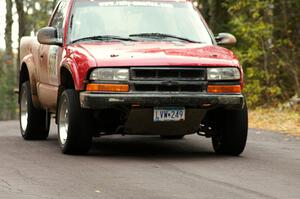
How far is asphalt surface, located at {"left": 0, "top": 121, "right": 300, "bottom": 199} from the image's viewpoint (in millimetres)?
7016

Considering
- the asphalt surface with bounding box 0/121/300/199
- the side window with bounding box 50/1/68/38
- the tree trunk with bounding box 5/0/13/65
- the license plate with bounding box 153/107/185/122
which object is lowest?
the tree trunk with bounding box 5/0/13/65

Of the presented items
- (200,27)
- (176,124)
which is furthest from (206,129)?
(200,27)

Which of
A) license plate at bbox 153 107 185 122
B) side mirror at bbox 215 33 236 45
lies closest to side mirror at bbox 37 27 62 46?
license plate at bbox 153 107 185 122

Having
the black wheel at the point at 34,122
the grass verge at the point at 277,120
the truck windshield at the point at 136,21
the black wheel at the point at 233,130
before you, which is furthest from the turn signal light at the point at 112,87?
the grass verge at the point at 277,120

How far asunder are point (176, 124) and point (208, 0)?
15563 millimetres

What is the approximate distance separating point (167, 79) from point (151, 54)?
34cm

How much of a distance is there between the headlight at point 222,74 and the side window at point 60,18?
231 cm

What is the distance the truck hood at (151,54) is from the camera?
9039 mm

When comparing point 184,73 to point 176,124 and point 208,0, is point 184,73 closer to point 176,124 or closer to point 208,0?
point 176,124

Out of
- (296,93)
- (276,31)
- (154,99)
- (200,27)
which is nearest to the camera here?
(154,99)

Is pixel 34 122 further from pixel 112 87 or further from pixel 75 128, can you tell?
pixel 112 87

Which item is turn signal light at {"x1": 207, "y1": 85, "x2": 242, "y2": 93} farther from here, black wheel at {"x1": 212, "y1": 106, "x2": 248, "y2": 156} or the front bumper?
black wheel at {"x1": 212, "y1": 106, "x2": 248, "y2": 156}

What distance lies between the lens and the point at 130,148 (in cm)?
1081

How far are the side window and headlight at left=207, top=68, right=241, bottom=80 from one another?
231 cm
